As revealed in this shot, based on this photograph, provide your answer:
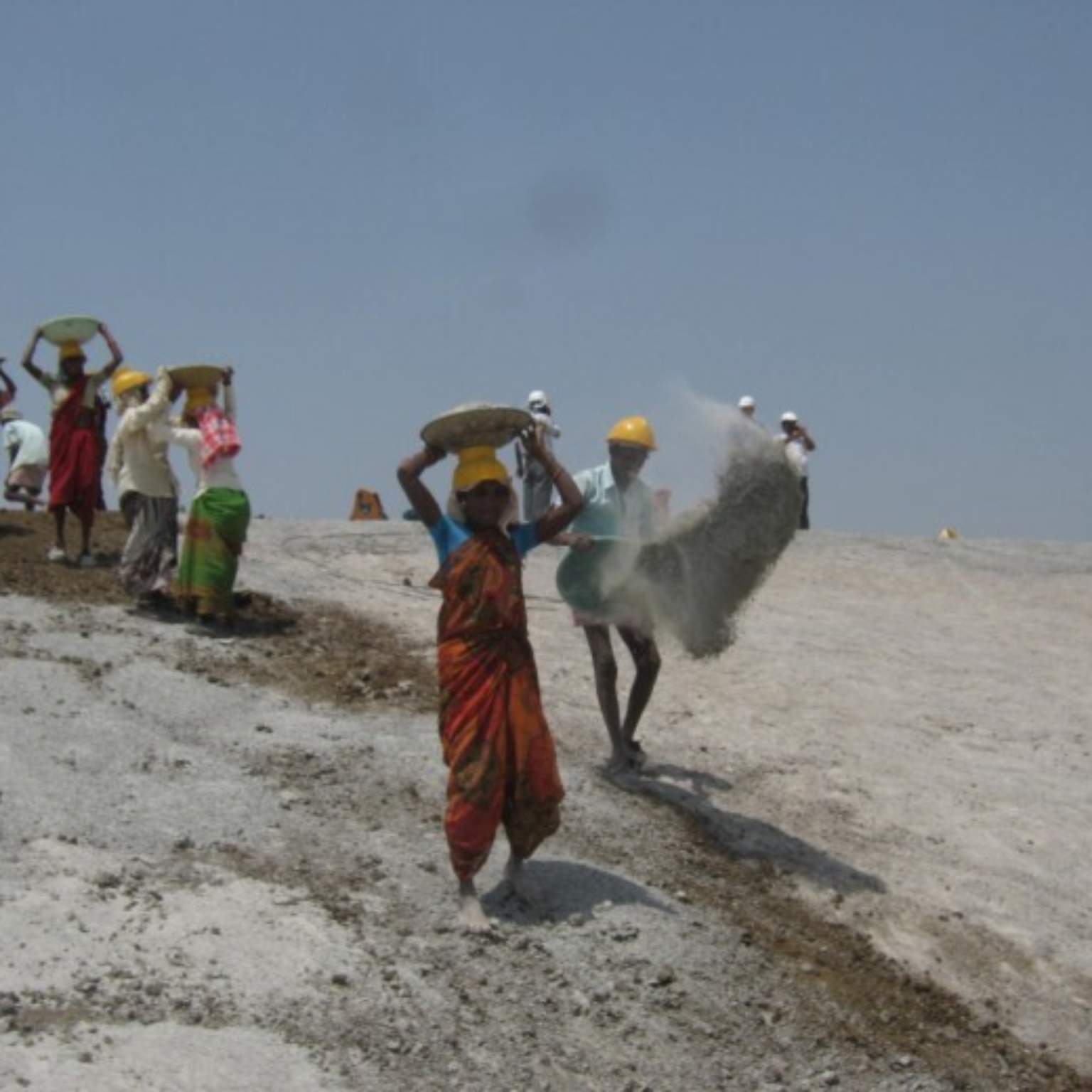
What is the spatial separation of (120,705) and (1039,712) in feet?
21.1

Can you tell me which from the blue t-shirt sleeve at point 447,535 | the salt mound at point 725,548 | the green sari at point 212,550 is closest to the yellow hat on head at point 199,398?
the green sari at point 212,550

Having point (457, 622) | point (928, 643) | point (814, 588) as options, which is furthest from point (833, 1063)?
point (814, 588)

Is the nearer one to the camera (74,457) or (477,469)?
(477,469)

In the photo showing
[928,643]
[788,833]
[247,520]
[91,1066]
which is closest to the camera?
[91,1066]

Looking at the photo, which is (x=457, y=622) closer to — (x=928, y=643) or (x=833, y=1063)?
(x=833, y=1063)

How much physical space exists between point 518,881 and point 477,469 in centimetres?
163

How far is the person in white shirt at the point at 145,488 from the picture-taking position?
10.9 metres

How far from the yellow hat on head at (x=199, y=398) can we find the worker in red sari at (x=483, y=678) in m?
4.68

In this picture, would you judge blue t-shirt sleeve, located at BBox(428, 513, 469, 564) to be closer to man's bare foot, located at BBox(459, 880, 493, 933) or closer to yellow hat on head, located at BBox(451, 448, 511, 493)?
yellow hat on head, located at BBox(451, 448, 511, 493)

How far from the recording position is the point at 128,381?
1099 cm

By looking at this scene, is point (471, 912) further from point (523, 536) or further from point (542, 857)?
point (523, 536)

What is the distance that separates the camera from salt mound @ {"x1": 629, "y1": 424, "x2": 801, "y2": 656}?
7.60m

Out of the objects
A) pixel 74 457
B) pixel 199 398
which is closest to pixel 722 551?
pixel 199 398

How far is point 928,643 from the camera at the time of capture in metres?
13.7
